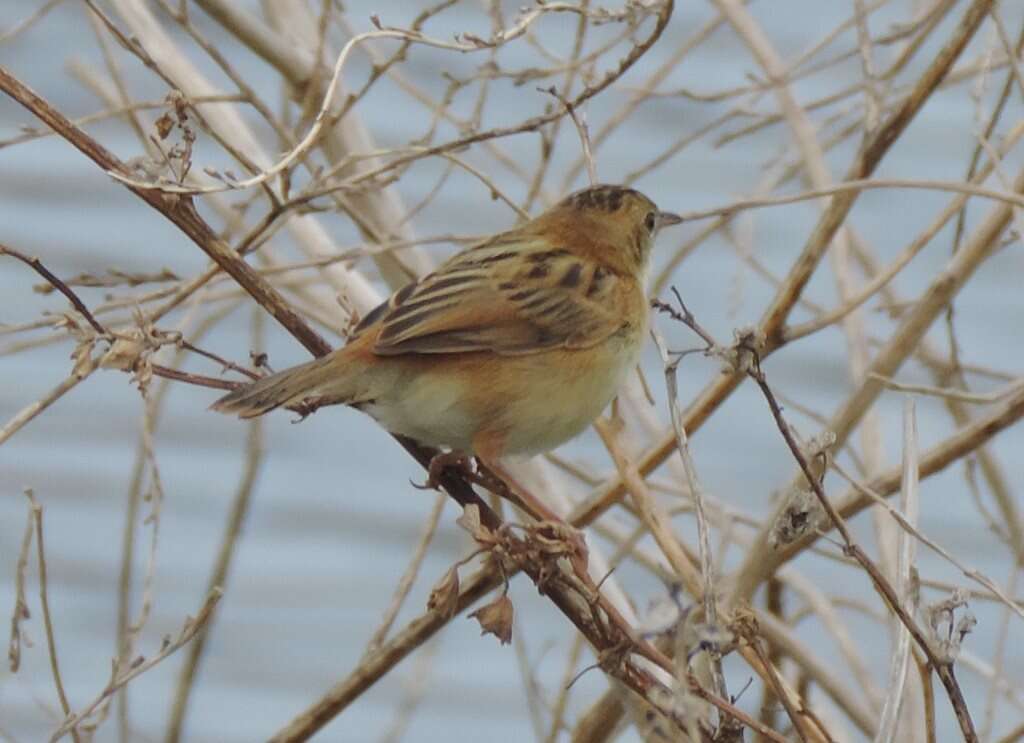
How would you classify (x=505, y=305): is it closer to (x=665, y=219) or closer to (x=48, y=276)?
(x=665, y=219)

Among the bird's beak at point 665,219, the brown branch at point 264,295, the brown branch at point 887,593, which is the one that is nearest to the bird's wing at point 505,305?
the bird's beak at point 665,219

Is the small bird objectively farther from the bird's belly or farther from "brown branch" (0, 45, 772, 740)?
"brown branch" (0, 45, 772, 740)

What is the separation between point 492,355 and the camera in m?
3.56

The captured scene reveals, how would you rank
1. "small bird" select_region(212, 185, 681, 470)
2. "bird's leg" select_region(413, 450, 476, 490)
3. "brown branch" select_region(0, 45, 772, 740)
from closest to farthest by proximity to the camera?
"brown branch" select_region(0, 45, 772, 740), "bird's leg" select_region(413, 450, 476, 490), "small bird" select_region(212, 185, 681, 470)

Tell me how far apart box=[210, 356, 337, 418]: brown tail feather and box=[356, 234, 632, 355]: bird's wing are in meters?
0.20

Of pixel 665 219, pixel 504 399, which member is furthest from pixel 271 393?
pixel 665 219

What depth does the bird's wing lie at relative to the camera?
3.45 metres

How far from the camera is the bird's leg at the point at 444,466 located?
323 cm

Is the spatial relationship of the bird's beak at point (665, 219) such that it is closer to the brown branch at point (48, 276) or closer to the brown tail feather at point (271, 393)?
the brown tail feather at point (271, 393)

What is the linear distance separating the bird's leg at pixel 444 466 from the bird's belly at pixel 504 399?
2.8 inches

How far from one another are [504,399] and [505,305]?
22 centimetres

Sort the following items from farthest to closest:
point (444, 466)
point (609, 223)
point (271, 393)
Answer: point (609, 223), point (444, 466), point (271, 393)

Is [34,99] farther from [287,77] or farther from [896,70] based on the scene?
[896,70]

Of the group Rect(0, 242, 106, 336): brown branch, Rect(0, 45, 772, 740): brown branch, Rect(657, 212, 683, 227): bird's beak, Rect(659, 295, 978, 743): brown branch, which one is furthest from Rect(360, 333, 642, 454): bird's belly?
Rect(659, 295, 978, 743): brown branch
